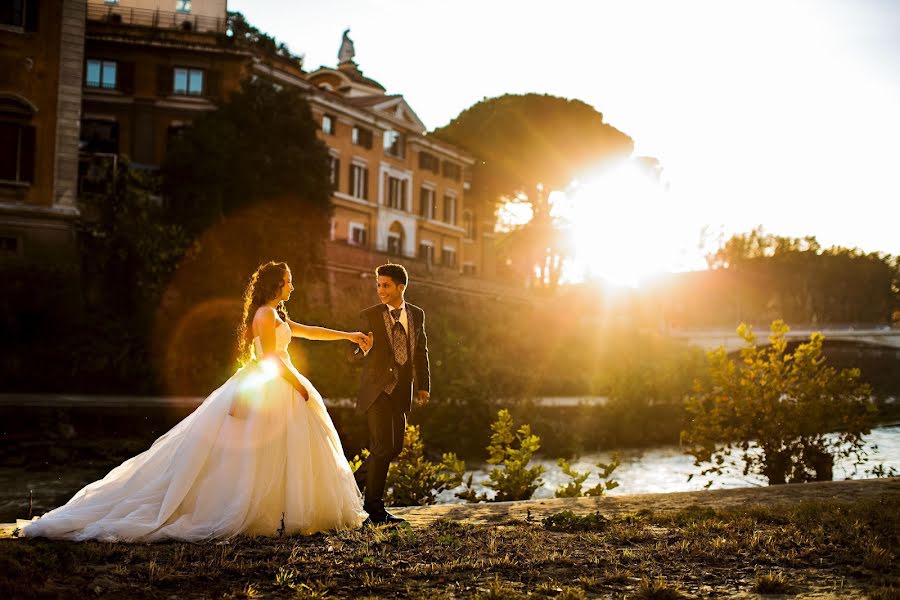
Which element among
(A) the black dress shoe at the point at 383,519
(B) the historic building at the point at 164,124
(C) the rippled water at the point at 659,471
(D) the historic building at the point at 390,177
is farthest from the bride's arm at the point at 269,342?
(D) the historic building at the point at 390,177

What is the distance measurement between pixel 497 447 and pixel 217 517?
14.4 feet

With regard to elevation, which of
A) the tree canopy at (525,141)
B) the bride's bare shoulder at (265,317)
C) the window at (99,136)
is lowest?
the bride's bare shoulder at (265,317)

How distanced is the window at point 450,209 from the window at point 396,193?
14.2 ft

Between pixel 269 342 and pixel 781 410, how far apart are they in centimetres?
672

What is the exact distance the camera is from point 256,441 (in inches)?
220

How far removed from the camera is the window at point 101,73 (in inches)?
1243

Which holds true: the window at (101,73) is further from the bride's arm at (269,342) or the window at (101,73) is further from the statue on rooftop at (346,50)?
the bride's arm at (269,342)

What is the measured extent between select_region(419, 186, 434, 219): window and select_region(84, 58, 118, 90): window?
17.8 meters

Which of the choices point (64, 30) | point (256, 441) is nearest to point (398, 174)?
point (64, 30)

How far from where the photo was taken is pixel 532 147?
168 feet

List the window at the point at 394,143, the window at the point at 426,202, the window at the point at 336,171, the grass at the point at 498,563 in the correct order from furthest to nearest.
A: the window at the point at 426,202 → the window at the point at 394,143 → the window at the point at 336,171 → the grass at the point at 498,563

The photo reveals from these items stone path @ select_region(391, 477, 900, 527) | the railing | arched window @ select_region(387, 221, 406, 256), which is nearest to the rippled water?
stone path @ select_region(391, 477, 900, 527)

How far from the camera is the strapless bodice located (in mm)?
5867

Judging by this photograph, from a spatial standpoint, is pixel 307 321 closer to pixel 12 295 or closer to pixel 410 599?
pixel 12 295
